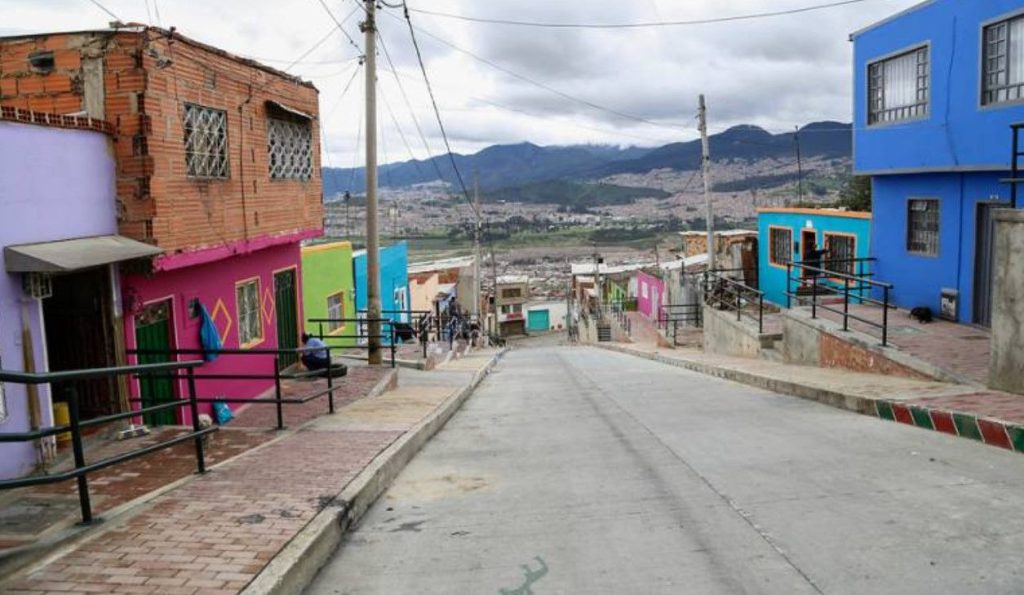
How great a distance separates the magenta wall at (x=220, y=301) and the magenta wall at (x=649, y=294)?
93.4ft

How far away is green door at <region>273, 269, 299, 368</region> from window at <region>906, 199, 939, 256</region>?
12.6 m

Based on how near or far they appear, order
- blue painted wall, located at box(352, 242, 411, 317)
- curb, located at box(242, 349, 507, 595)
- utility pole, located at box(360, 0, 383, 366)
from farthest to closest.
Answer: blue painted wall, located at box(352, 242, 411, 317)
utility pole, located at box(360, 0, 383, 366)
curb, located at box(242, 349, 507, 595)

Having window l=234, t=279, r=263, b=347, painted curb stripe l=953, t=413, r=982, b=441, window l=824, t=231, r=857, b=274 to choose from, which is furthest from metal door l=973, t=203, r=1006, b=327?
window l=234, t=279, r=263, b=347

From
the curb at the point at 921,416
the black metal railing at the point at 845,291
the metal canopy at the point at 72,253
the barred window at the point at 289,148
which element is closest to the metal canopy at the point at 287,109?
the barred window at the point at 289,148

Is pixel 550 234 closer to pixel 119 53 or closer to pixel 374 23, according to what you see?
pixel 374 23

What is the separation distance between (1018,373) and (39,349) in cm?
1016

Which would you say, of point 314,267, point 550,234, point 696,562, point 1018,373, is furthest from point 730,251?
point 550,234

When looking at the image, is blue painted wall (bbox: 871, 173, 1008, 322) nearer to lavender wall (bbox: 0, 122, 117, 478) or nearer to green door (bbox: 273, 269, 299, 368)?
green door (bbox: 273, 269, 299, 368)

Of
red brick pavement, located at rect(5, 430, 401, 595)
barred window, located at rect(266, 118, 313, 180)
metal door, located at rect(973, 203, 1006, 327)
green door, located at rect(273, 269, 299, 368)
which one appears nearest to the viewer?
red brick pavement, located at rect(5, 430, 401, 595)

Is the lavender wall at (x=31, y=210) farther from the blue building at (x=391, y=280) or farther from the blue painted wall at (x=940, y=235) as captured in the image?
the blue building at (x=391, y=280)

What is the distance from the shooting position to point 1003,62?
13.4 meters

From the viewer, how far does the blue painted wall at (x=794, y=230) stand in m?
21.9

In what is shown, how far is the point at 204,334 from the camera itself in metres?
11.7

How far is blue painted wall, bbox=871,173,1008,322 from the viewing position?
578 inches
